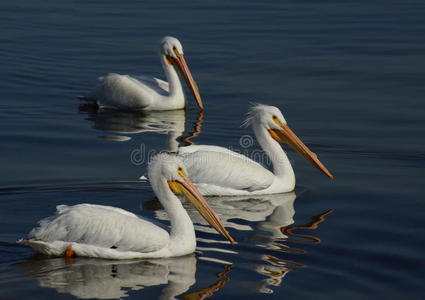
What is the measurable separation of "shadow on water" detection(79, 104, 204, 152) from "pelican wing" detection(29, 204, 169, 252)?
2987mm

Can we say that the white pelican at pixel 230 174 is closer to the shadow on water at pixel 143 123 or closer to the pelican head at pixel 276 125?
the pelican head at pixel 276 125

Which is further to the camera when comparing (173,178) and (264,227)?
(264,227)

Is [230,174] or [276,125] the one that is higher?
[276,125]

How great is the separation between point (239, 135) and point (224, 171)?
1.90 metres

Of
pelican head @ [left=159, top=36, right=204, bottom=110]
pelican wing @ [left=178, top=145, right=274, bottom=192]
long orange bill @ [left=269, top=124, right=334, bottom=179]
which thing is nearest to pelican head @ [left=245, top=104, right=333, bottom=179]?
long orange bill @ [left=269, top=124, right=334, bottom=179]

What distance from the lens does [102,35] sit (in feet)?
47.0

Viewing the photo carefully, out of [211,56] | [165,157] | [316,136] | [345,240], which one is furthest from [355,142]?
[211,56]

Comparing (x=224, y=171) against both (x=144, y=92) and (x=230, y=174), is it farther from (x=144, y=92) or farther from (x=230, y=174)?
(x=144, y=92)

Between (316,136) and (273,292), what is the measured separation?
4.04 m

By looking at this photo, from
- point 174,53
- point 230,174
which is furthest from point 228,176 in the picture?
point 174,53

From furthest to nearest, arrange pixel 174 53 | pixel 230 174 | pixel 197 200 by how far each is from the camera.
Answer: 1. pixel 174 53
2. pixel 230 174
3. pixel 197 200

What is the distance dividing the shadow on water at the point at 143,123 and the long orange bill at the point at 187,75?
9.4 inches

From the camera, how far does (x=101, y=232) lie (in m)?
5.36

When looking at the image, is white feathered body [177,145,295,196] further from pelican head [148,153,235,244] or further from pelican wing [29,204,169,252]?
pelican wing [29,204,169,252]
